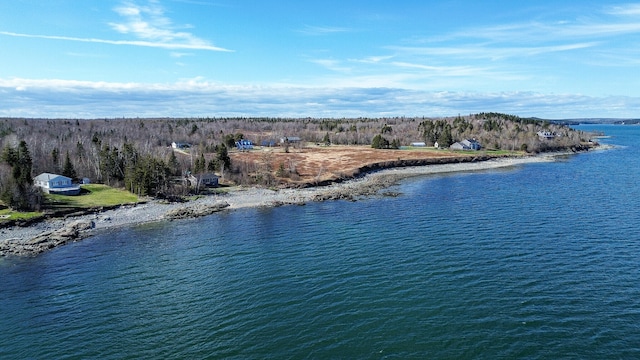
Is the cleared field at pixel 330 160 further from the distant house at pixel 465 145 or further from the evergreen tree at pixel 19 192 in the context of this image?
the evergreen tree at pixel 19 192

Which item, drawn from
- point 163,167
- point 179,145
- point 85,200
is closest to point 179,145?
point 179,145

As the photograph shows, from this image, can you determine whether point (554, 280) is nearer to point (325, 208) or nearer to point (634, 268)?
point (634, 268)

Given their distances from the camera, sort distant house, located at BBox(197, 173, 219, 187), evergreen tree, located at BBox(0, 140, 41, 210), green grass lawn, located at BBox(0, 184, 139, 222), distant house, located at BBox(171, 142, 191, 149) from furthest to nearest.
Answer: distant house, located at BBox(171, 142, 191, 149) < distant house, located at BBox(197, 173, 219, 187) < evergreen tree, located at BBox(0, 140, 41, 210) < green grass lawn, located at BBox(0, 184, 139, 222)

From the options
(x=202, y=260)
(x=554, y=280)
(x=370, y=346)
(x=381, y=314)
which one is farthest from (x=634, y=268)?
(x=202, y=260)

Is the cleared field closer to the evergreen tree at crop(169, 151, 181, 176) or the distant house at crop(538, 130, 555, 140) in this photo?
the evergreen tree at crop(169, 151, 181, 176)

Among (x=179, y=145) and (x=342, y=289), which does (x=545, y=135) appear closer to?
(x=179, y=145)

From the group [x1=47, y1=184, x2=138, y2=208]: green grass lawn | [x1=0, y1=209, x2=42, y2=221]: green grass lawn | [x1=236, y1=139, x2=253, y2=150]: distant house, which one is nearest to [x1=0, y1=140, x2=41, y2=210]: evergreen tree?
[x1=0, y1=209, x2=42, y2=221]: green grass lawn
